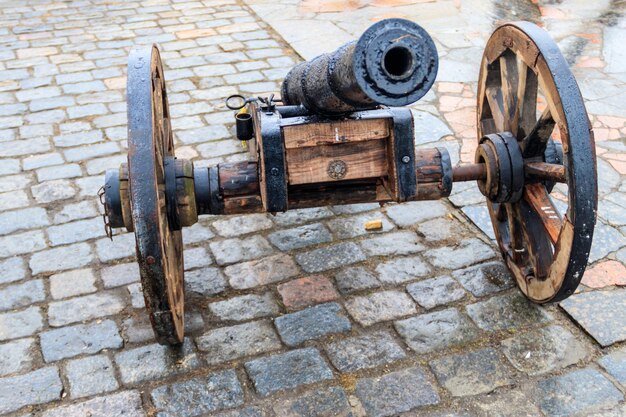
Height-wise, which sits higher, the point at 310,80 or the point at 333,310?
the point at 310,80

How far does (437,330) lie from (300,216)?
1311 mm

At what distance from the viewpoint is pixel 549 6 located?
8539 millimetres

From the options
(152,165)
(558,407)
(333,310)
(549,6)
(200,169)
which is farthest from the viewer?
(549,6)

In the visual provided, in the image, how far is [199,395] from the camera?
317cm

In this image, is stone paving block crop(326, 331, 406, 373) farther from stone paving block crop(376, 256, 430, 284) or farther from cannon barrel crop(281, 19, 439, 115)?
cannon barrel crop(281, 19, 439, 115)

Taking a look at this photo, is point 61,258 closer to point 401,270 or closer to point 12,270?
point 12,270

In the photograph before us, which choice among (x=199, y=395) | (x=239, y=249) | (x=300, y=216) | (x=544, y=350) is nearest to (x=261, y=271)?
(x=239, y=249)

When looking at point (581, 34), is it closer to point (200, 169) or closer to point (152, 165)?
point (200, 169)

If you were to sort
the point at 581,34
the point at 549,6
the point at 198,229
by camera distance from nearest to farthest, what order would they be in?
the point at 198,229 → the point at 581,34 → the point at 549,6

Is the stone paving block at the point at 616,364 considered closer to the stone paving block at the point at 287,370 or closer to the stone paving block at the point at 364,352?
the stone paving block at the point at 364,352

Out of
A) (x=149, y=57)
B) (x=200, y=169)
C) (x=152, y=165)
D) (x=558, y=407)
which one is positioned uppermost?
(x=149, y=57)

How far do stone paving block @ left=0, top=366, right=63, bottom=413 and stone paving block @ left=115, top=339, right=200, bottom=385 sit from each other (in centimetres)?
28

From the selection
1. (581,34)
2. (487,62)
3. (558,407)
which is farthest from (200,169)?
(581,34)

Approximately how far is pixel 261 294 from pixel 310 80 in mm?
1194
